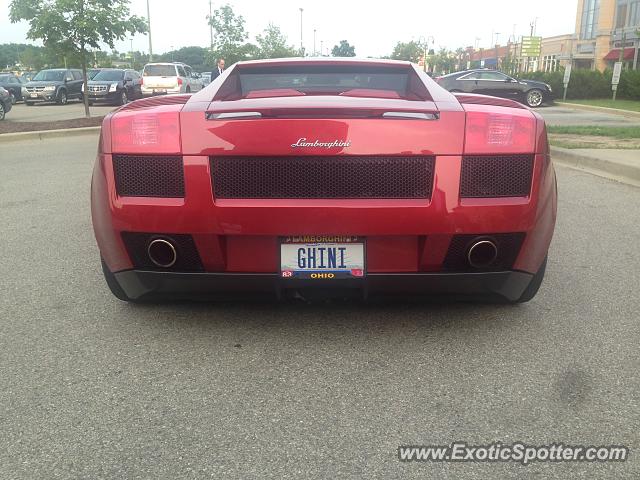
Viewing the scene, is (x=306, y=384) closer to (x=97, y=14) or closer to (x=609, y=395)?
(x=609, y=395)

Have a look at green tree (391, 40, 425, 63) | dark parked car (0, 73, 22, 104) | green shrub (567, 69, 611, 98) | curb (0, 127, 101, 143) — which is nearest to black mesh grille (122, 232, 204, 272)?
curb (0, 127, 101, 143)

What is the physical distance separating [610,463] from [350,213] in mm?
1379

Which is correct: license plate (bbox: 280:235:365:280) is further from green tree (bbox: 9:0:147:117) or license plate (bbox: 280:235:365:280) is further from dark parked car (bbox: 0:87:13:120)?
dark parked car (bbox: 0:87:13:120)

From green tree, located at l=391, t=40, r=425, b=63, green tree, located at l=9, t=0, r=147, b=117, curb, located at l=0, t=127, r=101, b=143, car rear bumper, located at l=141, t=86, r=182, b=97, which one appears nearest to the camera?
curb, located at l=0, t=127, r=101, b=143

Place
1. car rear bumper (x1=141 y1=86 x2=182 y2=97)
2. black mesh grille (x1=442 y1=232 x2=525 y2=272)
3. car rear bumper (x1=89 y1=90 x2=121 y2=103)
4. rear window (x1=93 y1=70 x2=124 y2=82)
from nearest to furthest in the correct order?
black mesh grille (x1=442 y1=232 x2=525 y2=272) → car rear bumper (x1=89 y1=90 x2=121 y2=103) → car rear bumper (x1=141 y1=86 x2=182 y2=97) → rear window (x1=93 y1=70 x2=124 y2=82)

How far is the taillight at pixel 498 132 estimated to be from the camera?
2.86 m

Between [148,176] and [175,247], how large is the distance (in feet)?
1.13

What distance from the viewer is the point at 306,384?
8.98 ft

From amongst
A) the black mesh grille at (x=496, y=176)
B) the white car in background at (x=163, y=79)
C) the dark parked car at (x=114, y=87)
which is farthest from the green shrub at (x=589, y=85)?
the black mesh grille at (x=496, y=176)

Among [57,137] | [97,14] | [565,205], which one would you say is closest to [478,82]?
[97,14]

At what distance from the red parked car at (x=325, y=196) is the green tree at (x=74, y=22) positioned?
15.0 m

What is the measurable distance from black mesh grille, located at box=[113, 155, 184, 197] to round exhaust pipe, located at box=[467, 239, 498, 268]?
1.34 metres

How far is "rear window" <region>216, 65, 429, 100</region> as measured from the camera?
410cm

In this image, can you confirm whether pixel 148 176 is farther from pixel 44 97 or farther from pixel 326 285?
pixel 44 97
